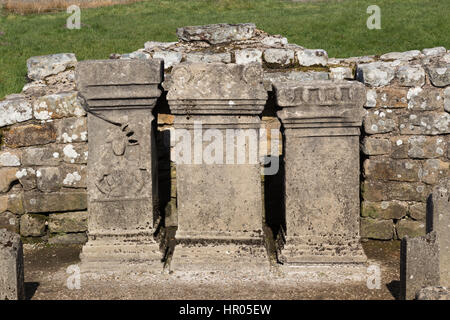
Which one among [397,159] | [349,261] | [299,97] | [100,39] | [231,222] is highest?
[100,39]

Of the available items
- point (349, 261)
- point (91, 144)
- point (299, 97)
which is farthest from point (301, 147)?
point (91, 144)

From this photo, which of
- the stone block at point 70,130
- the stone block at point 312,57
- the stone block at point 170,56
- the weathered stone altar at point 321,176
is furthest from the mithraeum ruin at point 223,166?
the stone block at point 170,56

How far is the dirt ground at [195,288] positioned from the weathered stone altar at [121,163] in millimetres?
229

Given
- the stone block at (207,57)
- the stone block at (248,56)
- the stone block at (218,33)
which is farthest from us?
the stone block at (218,33)

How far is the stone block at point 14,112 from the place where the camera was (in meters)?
5.40

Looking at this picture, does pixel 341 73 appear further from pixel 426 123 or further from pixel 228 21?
pixel 228 21

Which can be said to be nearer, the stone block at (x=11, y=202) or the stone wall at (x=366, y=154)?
the stone wall at (x=366, y=154)

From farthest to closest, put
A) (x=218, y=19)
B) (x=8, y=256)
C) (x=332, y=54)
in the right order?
(x=218, y=19) < (x=332, y=54) < (x=8, y=256)

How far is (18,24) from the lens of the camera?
47.7 feet

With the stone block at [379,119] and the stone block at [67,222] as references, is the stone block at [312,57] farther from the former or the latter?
the stone block at [67,222]

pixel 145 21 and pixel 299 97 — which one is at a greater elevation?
pixel 145 21

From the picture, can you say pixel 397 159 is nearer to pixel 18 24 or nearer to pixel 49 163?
pixel 49 163

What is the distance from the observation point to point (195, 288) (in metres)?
4.33

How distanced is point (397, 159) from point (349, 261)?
1.27 m
